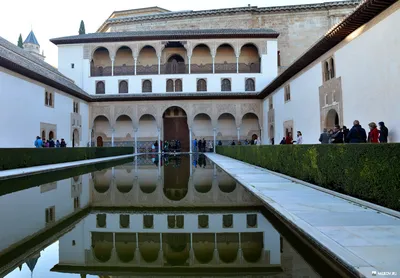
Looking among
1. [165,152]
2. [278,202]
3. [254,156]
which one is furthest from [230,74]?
[278,202]

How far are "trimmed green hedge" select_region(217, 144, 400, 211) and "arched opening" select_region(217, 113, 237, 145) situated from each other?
72.0ft

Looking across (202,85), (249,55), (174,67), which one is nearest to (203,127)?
(202,85)

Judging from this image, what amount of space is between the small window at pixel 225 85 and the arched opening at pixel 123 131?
938 cm

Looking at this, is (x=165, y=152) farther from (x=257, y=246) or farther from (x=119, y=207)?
(x=257, y=246)

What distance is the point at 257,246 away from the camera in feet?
12.7

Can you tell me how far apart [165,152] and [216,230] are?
94.5 ft

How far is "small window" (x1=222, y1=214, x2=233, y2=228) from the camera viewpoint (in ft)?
15.7

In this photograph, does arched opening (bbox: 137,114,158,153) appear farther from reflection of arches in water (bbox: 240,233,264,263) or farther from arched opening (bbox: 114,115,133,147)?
reflection of arches in water (bbox: 240,233,264,263)

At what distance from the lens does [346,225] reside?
432cm

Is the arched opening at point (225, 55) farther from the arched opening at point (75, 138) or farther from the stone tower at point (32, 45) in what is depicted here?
the stone tower at point (32, 45)

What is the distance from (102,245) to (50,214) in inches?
79.9

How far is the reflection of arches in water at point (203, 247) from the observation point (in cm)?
350

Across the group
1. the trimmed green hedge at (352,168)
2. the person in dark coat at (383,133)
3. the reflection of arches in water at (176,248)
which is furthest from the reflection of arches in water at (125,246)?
the person in dark coat at (383,133)

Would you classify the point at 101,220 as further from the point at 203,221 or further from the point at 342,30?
the point at 342,30
